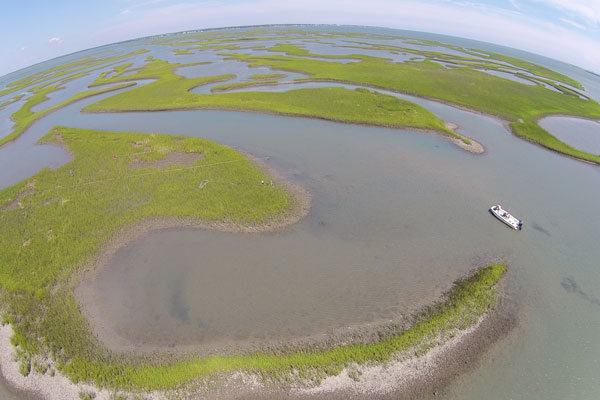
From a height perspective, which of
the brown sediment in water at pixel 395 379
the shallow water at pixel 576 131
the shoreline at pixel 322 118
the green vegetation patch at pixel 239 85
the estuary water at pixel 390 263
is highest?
the green vegetation patch at pixel 239 85

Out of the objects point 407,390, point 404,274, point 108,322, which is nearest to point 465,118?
point 404,274

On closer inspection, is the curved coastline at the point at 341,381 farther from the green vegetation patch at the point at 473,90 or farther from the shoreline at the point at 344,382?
the green vegetation patch at the point at 473,90

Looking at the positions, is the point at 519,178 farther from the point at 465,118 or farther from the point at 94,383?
the point at 94,383

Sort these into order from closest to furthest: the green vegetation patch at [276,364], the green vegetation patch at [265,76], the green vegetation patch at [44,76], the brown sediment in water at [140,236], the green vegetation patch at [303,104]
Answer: the green vegetation patch at [276,364] < the brown sediment in water at [140,236] < the green vegetation patch at [303,104] < the green vegetation patch at [265,76] < the green vegetation patch at [44,76]

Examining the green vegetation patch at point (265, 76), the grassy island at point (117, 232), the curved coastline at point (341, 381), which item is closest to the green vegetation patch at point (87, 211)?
the grassy island at point (117, 232)

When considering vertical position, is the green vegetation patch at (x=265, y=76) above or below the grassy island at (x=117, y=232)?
above

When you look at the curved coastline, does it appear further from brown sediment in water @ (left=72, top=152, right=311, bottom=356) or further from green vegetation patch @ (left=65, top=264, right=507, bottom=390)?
brown sediment in water @ (left=72, top=152, right=311, bottom=356)

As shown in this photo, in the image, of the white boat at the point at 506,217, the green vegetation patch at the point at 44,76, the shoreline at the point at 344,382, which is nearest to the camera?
the shoreline at the point at 344,382
